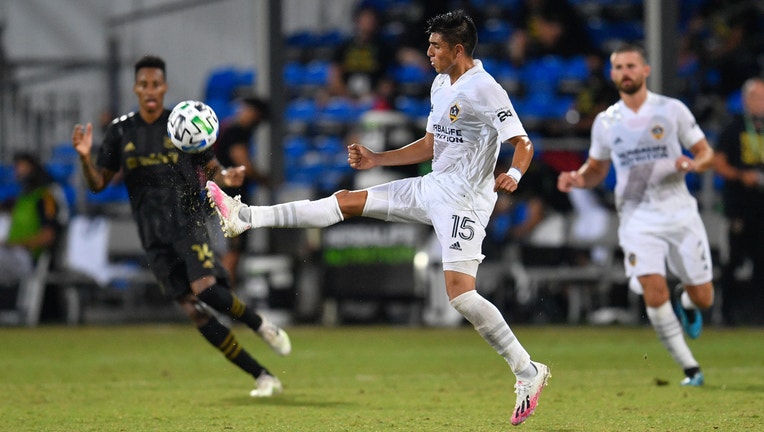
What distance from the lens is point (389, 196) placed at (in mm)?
7656

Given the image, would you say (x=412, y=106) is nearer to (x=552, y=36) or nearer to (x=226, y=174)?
(x=552, y=36)

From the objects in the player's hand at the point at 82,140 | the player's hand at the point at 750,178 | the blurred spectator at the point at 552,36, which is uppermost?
the blurred spectator at the point at 552,36

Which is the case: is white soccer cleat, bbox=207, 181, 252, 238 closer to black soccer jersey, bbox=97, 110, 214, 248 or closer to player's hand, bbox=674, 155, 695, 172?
black soccer jersey, bbox=97, 110, 214, 248

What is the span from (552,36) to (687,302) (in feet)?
36.5

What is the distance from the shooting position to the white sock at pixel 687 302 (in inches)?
398

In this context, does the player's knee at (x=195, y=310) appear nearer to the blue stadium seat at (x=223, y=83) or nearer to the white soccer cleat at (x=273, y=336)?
the white soccer cleat at (x=273, y=336)

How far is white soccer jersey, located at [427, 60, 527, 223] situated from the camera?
24.5 feet

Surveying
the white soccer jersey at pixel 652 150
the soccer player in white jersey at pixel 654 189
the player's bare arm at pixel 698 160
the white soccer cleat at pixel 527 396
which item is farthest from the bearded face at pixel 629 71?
the white soccer cleat at pixel 527 396

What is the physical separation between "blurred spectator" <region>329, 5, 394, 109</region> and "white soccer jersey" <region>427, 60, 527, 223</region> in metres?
13.3

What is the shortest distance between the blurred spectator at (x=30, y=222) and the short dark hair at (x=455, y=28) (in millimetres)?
11136

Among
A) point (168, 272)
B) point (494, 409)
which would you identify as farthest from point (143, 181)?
point (494, 409)

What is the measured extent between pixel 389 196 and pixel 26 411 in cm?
279

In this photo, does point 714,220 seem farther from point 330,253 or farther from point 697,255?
point 697,255

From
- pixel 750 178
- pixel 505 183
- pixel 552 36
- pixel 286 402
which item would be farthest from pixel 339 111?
pixel 505 183
